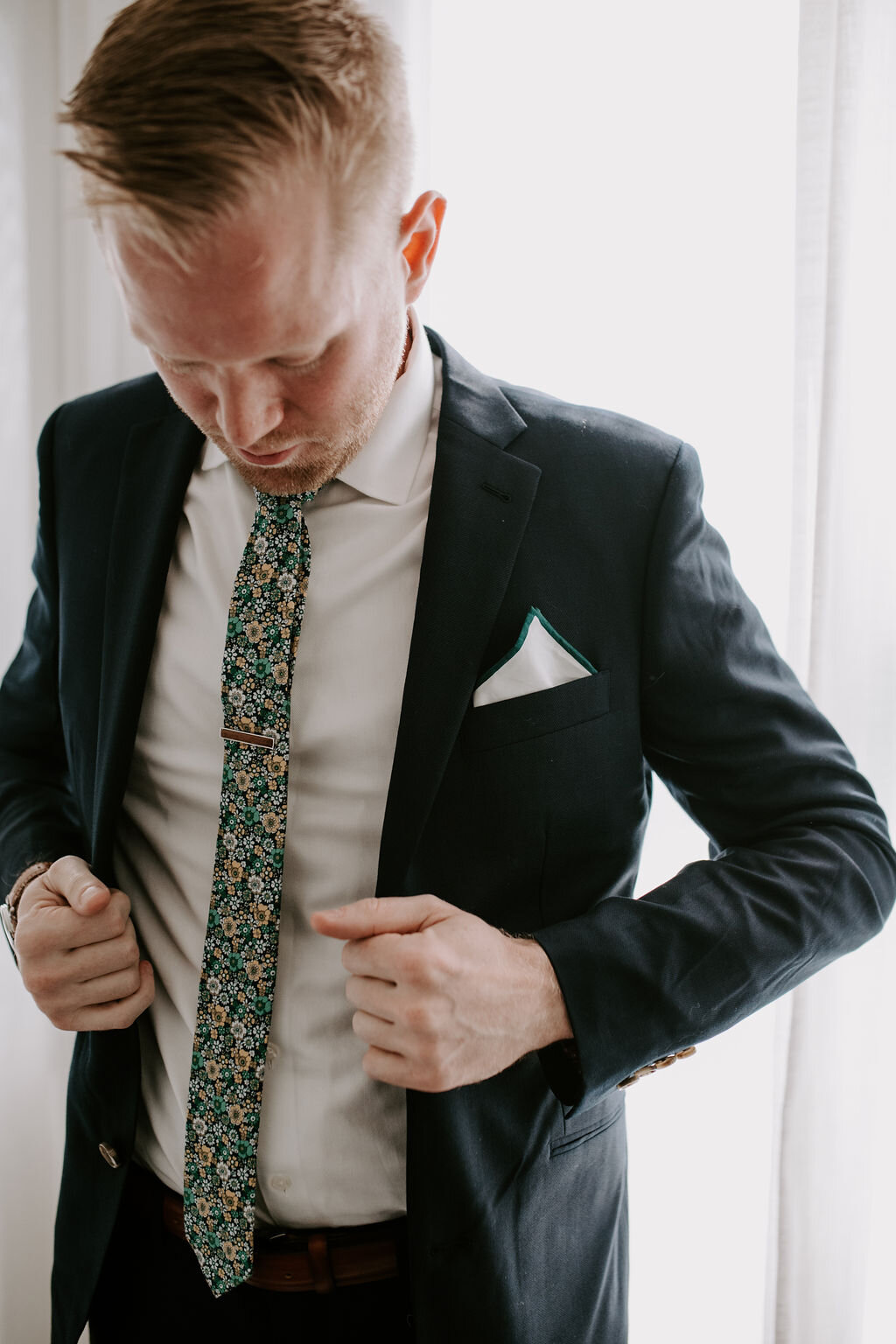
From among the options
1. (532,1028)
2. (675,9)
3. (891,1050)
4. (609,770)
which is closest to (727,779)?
(609,770)

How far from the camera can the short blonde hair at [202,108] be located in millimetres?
741

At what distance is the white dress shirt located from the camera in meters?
0.99

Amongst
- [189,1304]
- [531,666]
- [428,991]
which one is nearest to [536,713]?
[531,666]

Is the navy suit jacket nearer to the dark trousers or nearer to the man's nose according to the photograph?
the dark trousers

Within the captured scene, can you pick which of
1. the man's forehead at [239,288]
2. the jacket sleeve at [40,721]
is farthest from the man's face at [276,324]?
the jacket sleeve at [40,721]

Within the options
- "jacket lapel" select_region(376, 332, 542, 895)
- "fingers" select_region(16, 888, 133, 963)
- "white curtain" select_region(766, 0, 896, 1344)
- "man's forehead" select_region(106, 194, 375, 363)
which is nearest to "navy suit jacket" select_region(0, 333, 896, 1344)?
"jacket lapel" select_region(376, 332, 542, 895)

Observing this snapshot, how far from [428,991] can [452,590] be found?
1.17ft

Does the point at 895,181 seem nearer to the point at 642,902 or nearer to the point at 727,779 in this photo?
the point at 727,779

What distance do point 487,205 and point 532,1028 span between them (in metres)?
1.10

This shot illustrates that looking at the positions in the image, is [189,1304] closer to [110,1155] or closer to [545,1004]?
[110,1155]

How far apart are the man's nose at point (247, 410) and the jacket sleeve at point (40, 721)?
0.41 metres

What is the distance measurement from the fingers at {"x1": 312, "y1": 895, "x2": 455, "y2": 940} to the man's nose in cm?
40

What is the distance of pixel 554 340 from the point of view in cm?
144

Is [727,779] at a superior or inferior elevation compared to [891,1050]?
superior
